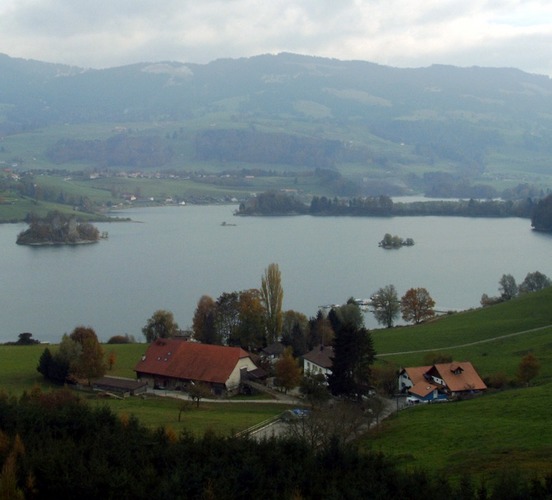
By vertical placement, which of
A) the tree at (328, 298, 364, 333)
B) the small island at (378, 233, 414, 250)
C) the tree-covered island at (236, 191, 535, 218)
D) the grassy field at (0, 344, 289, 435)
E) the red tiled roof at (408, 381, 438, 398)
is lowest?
the grassy field at (0, 344, 289, 435)

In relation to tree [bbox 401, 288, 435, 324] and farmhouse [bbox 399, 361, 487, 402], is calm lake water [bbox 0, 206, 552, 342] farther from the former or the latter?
farmhouse [bbox 399, 361, 487, 402]

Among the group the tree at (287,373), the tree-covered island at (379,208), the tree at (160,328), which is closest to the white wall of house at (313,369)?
the tree at (287,373)

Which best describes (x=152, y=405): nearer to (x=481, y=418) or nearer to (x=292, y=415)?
(x=292, y=415)

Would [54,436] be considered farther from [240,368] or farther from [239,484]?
[240,368]

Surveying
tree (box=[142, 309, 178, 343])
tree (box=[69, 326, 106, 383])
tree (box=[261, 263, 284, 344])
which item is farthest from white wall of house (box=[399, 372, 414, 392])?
tree (box=[142, 309, 178, 343])

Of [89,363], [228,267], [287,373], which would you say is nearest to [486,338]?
[287,373]

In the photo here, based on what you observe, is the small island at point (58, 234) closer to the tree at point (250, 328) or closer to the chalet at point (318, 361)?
the tree at point (250, 328)
